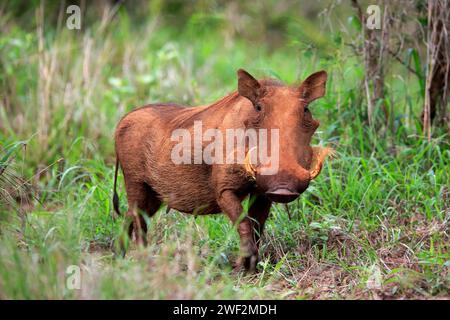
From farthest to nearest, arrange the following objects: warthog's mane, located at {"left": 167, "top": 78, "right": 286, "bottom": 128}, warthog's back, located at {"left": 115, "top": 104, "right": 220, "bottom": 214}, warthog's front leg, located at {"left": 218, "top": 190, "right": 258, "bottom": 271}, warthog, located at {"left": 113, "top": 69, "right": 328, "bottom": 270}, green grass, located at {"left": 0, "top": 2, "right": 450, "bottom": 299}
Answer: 1. warthog's back, located at {"left": 115, "top": 104, "right": 220, "bottom": 214}
2. warthog's mane, located at {"left": 167, "top": 78, "right": 286, "bottom": 128}
3. warthog's front leg, located at {"left": 218, "top": 190, "right": 258, "bottom": 271}
4. warthog, located at {"left": 113, "top": 69, "right": 328, "bottom": 270}
5. green grass, located at {"left": 0, "top": 2, "right": 450, "bottom": 299}

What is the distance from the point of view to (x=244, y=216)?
4.23m

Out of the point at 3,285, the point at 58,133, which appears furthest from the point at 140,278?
the point at 58,133

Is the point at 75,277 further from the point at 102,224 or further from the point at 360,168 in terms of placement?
the point at 360,168

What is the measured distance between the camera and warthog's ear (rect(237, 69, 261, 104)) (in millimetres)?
4191

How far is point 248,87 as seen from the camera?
13.8 feet

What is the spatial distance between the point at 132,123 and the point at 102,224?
75cm

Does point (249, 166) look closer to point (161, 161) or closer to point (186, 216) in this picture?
point (161, 161)

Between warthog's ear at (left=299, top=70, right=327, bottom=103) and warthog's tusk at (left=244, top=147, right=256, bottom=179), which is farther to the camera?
warthog's ear at (left=299, top=70, right=327, bottom=103)

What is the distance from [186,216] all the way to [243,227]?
3.73 ft

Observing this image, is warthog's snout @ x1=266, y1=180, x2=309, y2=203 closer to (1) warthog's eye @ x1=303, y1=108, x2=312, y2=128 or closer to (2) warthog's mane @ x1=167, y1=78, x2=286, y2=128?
(1) warthog's eye @ x1=303, y1=108, x2=312, y2=128

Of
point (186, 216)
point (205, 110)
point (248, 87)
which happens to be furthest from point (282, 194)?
point (186, 216)

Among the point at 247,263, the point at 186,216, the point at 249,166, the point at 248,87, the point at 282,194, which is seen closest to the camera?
the point at 282,194

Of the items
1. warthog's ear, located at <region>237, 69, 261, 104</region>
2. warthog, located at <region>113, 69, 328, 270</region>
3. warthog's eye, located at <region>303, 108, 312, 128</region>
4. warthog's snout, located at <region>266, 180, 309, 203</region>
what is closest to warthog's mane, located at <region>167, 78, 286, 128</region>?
warthog, located at <region>113, 69, 328, 270</region>

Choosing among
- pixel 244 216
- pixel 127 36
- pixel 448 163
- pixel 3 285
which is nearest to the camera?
pixel 3 285
